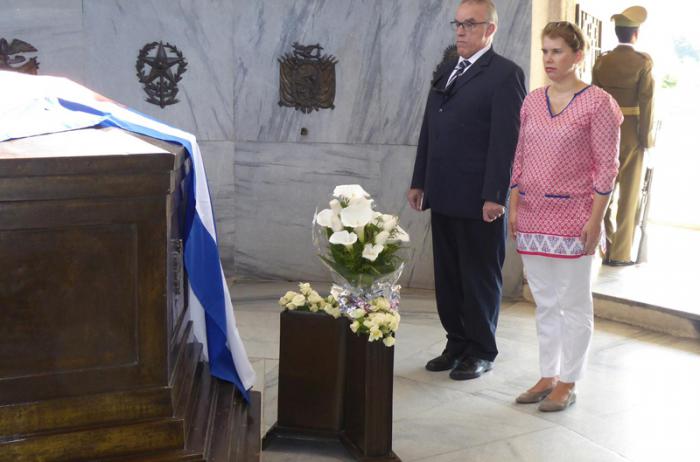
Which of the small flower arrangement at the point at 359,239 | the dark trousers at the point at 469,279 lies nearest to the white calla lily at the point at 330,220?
the small flower arrangement at the point at 359,239

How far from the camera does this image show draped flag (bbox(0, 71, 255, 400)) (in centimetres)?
273

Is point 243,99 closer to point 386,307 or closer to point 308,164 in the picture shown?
point 308,164

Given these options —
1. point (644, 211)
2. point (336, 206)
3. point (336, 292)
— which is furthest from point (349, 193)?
point (644, 211)

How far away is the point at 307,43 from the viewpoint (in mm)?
5848

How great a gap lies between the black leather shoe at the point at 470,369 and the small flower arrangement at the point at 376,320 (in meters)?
1.06

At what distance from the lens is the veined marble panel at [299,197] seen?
5906 mm

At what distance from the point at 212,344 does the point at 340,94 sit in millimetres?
2960

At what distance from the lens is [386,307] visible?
3.14 metres

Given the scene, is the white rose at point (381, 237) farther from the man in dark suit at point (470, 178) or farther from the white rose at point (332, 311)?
the man in dark suit at point (470, 178)

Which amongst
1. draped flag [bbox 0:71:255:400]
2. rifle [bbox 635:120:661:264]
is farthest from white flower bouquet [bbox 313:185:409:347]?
rifle [bbox 635:120:661:264]

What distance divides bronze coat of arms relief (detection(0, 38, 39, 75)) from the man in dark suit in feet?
8.86

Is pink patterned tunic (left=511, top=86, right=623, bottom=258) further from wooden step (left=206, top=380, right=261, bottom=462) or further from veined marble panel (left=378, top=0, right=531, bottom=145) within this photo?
veined marble panel (left=378, top=0, right=531, bottom=145)

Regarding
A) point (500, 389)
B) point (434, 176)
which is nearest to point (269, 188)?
point (434, 176)

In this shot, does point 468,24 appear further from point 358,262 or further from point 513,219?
point 358,262
